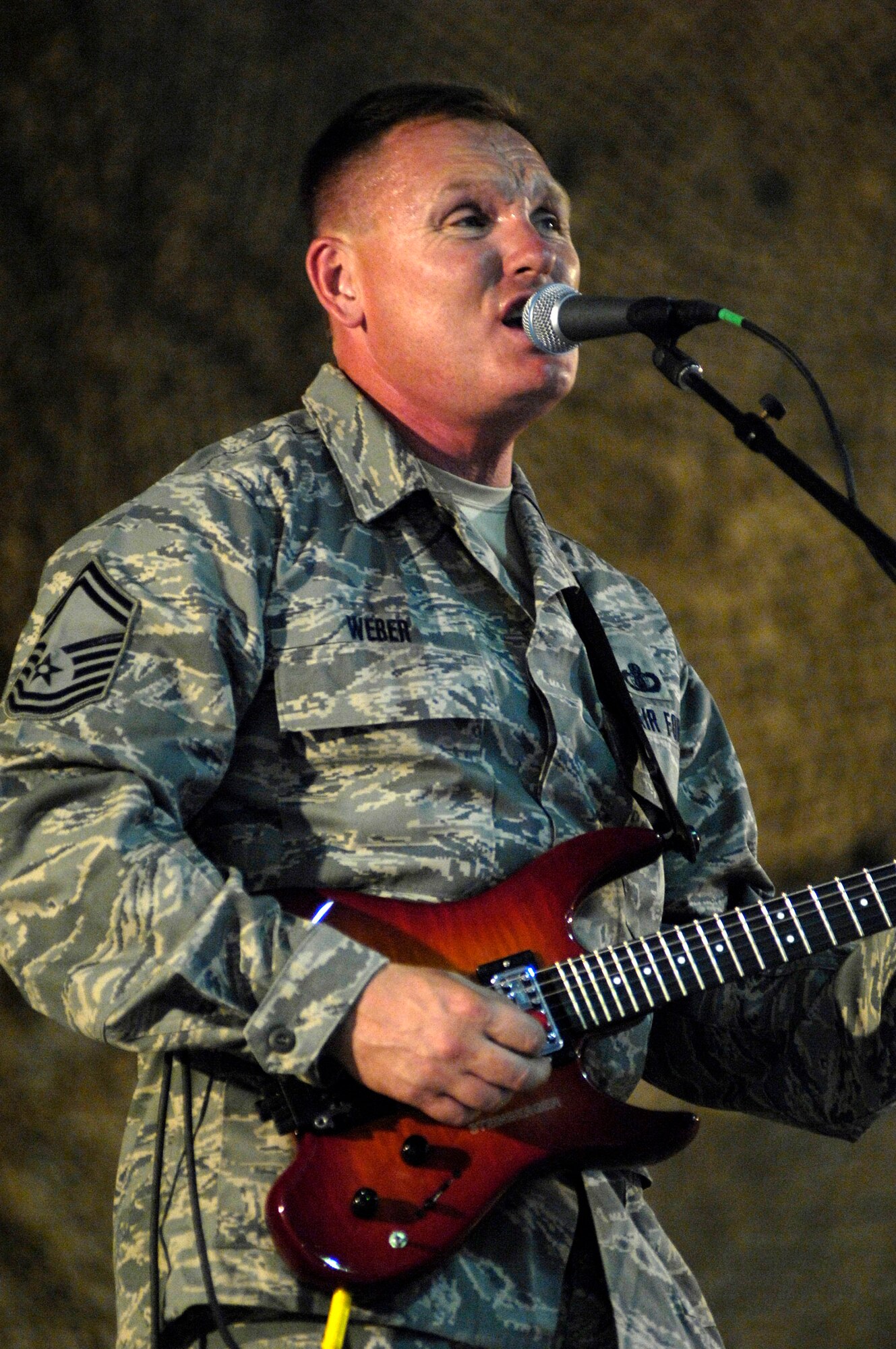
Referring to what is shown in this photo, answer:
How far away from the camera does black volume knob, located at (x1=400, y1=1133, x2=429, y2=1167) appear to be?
4.46 feet

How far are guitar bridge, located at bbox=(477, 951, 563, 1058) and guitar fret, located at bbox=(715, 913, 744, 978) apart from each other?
0.71 feet

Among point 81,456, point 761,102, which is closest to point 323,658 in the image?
point 81,456

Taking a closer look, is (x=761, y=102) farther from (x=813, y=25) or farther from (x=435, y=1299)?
(x=435, y=1299)

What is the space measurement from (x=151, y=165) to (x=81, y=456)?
0.56 metres

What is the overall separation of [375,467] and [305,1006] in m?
0.74

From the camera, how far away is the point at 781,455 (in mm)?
1355

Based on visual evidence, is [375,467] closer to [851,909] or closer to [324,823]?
[324,823]

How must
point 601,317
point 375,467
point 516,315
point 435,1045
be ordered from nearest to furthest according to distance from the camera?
point 435,1045
point 601,317
point 375,467
point 516,315

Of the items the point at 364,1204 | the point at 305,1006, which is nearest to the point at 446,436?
the point at 305,1006

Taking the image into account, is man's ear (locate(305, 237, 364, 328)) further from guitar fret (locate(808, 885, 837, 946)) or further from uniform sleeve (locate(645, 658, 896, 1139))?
guitar fret (locate(808, 885, 837, 946))

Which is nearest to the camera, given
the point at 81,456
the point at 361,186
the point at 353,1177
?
the point at 353,1177

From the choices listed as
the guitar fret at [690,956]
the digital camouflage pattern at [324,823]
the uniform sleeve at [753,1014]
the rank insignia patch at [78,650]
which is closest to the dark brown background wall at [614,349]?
the digital camouflage pattern at [324,823]

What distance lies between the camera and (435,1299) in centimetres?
137

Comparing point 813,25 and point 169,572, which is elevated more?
point 813,25
